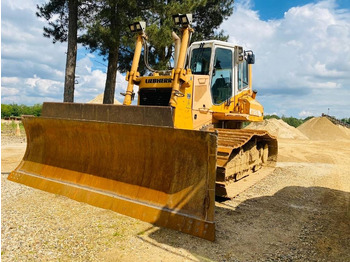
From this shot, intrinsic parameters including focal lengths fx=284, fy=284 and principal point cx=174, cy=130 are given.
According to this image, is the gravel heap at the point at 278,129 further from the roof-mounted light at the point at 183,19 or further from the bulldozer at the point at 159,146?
the roof-mounted light at the point at 183,19

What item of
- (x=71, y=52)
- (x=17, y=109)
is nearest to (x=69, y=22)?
(x=71, y=52)

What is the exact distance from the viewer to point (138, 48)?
241 inches

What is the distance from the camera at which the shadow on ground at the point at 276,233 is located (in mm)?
3057

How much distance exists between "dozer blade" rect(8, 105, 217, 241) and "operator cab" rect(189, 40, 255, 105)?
2.60m

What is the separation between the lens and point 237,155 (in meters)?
5.25

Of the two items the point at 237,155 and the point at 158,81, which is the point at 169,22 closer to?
the point at 158,81

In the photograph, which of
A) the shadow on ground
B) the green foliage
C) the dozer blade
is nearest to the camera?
the shadow on ground

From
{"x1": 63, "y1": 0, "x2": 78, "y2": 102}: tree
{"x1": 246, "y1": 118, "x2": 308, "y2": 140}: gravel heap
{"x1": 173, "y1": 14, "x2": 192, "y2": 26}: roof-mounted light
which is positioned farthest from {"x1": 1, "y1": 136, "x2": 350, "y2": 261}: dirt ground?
{"x1": 246, "y1": 118, "x2": 308, "y2": 140}: gravel heap

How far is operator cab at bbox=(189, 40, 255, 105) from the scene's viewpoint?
20.2 feet

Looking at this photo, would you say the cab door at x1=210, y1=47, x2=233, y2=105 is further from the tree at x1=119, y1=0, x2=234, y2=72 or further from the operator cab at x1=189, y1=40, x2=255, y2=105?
the tree at x1=119, y1=0, x2=234, y2=72

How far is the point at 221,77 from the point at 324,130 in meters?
21.3

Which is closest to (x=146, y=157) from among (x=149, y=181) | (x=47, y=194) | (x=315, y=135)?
(x=149, y=181)

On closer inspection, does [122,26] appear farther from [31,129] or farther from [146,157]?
[146,157]

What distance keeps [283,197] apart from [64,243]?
3957mm
